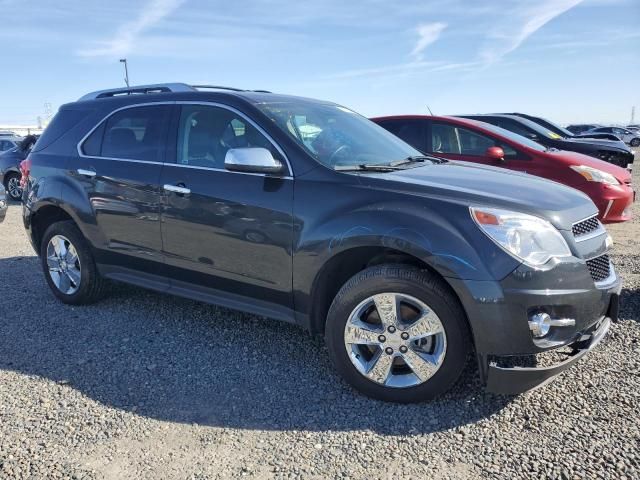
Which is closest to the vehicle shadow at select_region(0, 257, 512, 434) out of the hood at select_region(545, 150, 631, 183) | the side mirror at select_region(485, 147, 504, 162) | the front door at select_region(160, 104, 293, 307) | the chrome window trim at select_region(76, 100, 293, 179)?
the front door at select_region(160, 104, 293, 307)

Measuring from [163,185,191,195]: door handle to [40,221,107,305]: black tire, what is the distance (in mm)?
1268

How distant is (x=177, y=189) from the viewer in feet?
12.7

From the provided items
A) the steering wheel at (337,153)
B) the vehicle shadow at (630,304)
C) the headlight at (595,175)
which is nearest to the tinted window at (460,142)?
the headlight at (595,175)

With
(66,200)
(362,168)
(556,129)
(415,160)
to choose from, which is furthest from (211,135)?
(556,129)

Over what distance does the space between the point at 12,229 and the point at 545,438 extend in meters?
9.35

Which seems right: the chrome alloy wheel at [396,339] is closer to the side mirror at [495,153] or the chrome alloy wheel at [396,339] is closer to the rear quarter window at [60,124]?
the rear quarter window at [60,124]

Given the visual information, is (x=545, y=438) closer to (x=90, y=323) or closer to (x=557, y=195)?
(x=557, y=195)

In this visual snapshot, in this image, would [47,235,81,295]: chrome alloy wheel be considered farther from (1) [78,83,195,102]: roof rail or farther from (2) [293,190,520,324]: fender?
(2) [293,190,520,324]: fender

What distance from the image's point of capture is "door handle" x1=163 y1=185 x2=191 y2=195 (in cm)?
381

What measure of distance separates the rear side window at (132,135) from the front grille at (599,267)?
3020 mm

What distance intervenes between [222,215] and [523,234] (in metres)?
1.91

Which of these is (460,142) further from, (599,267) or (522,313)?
(522,313)

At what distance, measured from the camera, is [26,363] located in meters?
3.78

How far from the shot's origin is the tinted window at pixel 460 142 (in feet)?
23.6
